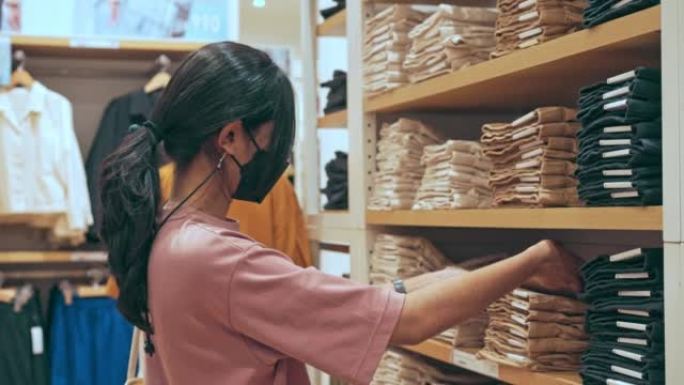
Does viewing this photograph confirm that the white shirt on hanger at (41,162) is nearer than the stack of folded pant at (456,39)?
No

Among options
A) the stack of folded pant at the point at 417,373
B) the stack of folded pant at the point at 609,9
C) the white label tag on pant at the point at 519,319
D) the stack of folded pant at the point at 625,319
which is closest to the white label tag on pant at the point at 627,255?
the stack of folded pant at the point at 625,319

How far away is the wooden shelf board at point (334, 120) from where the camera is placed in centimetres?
285

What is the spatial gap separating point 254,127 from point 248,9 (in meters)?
2.94

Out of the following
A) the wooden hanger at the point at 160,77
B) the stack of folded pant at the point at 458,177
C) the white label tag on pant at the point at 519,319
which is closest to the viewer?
the white label tag on pant at the point at 519,319

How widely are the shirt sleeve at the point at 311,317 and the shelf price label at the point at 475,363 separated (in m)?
0.59

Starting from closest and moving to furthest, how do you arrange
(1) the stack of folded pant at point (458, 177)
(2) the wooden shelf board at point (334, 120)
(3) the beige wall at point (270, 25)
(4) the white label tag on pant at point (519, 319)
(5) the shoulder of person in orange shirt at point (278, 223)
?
(4) the white label tag on pant at point (519, 319) → (1) the stack of folded pant at point (458, 177) → (2) the wooden shelf board at point (334, 120) → (5) the shoulder of person in orange shirt at point (278, 223) → (3) the beige wall at point (270, 25)

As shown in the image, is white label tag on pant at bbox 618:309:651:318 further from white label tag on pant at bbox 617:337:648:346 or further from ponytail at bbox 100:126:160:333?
ponytail at bbox 100:126:160:333

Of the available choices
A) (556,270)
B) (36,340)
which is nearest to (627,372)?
(556,270)

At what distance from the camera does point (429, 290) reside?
1.51 m

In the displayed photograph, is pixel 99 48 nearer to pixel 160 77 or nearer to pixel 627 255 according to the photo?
pixel 160 77

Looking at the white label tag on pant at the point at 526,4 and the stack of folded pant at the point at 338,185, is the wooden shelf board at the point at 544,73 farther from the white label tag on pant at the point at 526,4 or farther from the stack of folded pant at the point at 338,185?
the stack of folded pant at the point at 338,185

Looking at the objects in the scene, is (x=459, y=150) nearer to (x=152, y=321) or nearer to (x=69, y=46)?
(x=152, y=321)

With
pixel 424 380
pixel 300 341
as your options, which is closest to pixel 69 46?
pixel 424 380

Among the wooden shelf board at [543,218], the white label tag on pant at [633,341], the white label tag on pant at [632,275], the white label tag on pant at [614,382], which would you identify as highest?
the wooden shelf board at [543,218]
